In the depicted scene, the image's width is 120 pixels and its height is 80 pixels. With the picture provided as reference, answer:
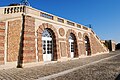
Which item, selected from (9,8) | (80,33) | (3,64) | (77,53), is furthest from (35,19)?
(80,33)

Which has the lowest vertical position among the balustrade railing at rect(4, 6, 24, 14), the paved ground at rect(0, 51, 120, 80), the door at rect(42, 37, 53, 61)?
the paved ground at rect(0, 51, 120, 80)

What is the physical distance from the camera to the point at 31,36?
1097 centimetres

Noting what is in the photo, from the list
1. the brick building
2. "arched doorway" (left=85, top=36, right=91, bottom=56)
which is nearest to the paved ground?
the brick building

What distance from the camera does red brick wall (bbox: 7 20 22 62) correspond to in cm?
968

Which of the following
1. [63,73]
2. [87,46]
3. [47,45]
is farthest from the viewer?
[87,46]

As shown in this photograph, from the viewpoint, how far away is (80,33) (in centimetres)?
1944

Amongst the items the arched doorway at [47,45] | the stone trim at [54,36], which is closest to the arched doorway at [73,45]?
the stone trim at [54,36]

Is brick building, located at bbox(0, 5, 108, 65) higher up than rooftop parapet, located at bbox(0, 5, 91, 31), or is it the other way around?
rooftop parapet, located at bbox(0, 5, 91, 31)

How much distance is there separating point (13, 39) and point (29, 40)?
1.26 meters

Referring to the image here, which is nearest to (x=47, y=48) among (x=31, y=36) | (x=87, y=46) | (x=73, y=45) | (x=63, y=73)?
(x=31, y=36)

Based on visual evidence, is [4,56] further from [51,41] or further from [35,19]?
[51,41]

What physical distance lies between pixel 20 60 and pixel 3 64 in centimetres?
129

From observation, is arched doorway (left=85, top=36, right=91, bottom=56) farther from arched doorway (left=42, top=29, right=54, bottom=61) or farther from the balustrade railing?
the balustrade railing

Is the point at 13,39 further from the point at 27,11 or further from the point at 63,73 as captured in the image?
the point at 63,73
